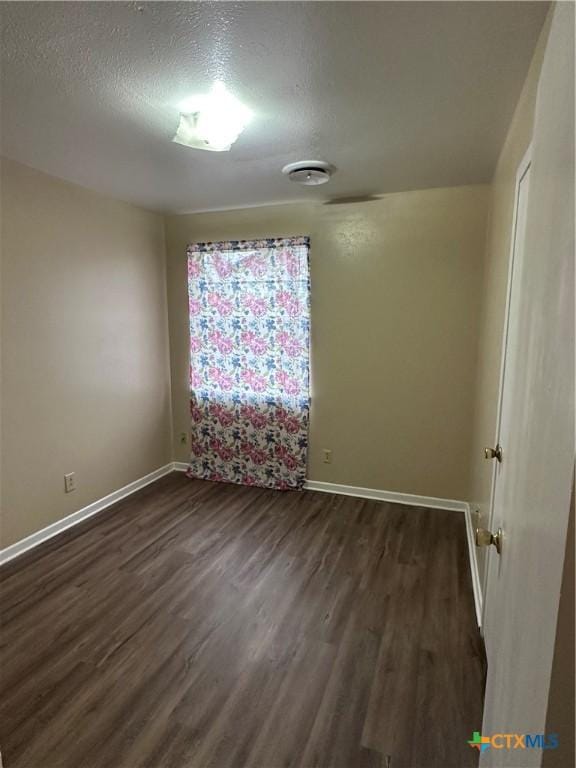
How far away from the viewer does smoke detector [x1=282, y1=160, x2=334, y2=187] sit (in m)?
2.37

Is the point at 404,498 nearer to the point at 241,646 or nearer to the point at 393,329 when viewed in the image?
the point at 393,329

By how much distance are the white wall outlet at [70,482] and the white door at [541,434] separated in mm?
2811

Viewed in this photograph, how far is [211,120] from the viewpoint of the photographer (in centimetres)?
176

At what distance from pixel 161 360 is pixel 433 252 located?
251 cm

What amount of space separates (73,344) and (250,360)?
53.9 inches

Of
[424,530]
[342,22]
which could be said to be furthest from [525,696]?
[424,530]

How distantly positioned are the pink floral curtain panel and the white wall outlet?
3.69ft

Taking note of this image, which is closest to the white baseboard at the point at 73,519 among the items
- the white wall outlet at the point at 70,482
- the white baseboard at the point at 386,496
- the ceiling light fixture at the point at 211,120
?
the white wall outlet at the point at 70,482

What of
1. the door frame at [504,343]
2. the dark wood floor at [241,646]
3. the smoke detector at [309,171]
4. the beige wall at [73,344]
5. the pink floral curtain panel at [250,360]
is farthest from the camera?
the pink floral curtain panel at [250,360]

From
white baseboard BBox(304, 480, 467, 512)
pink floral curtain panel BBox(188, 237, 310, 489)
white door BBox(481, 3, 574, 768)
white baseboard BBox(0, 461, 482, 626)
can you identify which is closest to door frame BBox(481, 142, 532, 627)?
white baseboard BBox(0, 461, 482, 626)

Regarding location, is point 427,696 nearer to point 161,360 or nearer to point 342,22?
point 342,22

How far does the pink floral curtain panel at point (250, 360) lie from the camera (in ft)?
11.1

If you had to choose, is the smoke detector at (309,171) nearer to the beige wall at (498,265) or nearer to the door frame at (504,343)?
the beige wall at (498,265)

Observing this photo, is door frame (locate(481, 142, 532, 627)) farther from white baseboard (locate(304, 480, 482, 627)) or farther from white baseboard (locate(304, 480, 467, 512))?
white baseboard (locate(304, 480, 467, 512))
